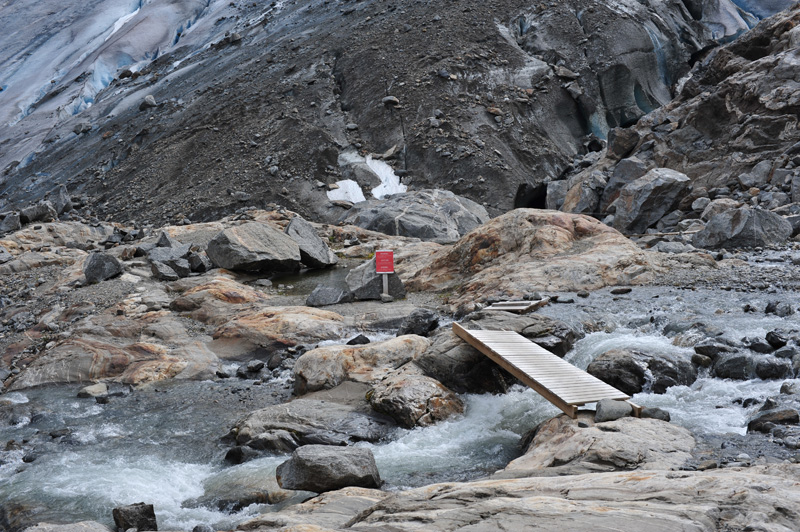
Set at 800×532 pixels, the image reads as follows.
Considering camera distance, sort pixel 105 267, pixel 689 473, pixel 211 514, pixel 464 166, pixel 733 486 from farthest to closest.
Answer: pixel 464 166
pixel 105 267
pixel 211 514
pixel 689 473
pixel 733 486

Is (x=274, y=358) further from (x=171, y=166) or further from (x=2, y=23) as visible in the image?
(x=2, y=23)

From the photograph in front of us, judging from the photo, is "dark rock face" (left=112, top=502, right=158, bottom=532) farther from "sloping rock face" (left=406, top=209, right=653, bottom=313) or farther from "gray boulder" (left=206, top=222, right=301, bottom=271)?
"gray boulder" (left=206, top=222, right=301, bottom=271)

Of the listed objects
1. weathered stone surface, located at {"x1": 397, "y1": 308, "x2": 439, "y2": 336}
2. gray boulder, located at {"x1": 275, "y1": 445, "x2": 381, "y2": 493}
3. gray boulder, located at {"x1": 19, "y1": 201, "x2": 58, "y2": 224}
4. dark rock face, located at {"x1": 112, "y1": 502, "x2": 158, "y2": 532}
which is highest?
gray boulder, located at {"x1": 19, "y1": 201, "x2": 58, "y2": 224}

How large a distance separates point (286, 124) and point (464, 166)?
33.5 ft

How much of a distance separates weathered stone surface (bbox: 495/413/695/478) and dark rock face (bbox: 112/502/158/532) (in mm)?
3061

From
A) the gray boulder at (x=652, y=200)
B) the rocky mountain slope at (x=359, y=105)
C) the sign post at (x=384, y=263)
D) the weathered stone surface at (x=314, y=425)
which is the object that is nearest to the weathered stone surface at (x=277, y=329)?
the sign post at (x=384, y=263)

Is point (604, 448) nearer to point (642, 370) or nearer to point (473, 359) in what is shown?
point (642, 370)

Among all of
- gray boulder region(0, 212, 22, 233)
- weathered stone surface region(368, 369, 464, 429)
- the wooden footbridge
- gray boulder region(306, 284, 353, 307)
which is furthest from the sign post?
gray boulder region(0, 212, 22, 233)

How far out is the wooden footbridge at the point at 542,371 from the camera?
260 inches

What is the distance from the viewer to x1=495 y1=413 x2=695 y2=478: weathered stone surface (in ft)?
16.2

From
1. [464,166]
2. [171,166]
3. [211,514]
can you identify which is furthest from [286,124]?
[211,514]

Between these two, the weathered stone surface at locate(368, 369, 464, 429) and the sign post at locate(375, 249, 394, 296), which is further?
the sign post at locate(375, 249, 394, 296)

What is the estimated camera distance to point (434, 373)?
8492 mm

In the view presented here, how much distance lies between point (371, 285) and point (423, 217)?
9.10m
